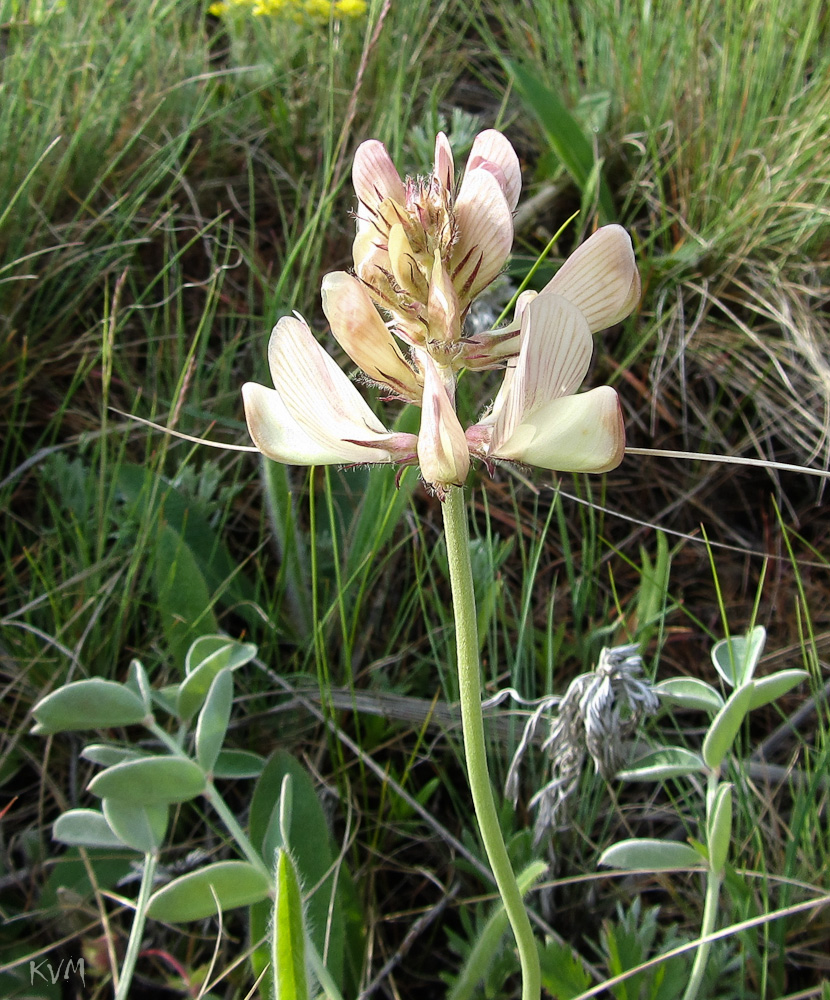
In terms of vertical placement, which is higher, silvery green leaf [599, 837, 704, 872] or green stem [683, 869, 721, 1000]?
silvery green leaf [599, 837, 704, 872]

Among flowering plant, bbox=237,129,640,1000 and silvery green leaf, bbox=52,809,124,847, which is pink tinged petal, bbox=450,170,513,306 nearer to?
flowering plant, bbox=237,129,640,1000

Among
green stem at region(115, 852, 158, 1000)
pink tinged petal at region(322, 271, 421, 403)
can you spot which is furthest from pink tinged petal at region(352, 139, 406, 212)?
green stem at region(115, 852, 158, 1000)

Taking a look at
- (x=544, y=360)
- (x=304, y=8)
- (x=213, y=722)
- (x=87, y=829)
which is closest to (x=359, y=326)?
(x=544, y=360)

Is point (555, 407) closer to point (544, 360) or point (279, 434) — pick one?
point (544, 360)

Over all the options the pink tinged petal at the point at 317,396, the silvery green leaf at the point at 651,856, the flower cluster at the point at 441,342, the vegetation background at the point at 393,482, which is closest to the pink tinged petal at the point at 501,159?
the flower cluster at the point at 441,342

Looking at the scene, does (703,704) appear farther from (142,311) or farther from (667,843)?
(142,311)

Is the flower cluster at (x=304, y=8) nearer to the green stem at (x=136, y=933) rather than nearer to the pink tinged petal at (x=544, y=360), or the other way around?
the pink tinged petal at (x=544, y=360)

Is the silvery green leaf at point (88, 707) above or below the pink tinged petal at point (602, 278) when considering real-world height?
below
